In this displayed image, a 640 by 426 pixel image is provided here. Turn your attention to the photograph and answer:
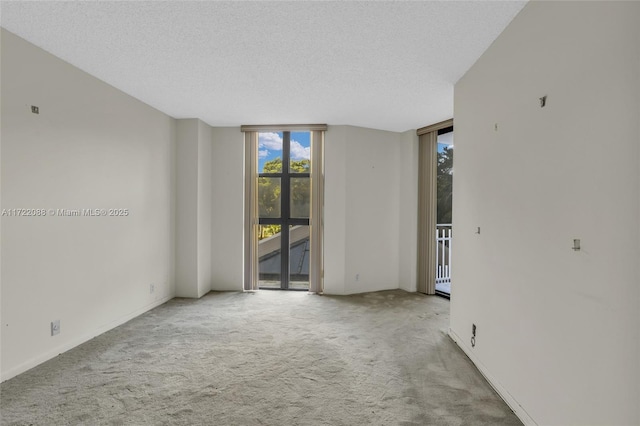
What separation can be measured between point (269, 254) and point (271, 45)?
3361mm

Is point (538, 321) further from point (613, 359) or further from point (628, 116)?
point (628, 116)

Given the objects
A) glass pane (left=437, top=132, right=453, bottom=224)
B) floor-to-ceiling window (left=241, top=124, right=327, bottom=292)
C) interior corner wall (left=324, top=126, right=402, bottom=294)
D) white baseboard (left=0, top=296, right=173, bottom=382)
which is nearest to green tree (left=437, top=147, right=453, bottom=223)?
glass pane (left=437, top=132, right=453, bottom=224)

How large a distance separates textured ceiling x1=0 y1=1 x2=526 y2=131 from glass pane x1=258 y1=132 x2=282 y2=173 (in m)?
1.26

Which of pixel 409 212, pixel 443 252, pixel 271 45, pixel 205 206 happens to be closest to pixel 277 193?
pixel 205 206

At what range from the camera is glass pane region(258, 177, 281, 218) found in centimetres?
503

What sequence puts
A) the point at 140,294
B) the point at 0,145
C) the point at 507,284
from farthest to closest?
1. the point at 140,294
2. the point at 0,145
3. the point at 507,284

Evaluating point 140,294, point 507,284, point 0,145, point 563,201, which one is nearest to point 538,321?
point 507,284

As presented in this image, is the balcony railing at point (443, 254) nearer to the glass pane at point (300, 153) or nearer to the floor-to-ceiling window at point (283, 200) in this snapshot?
the floor-to-ceiling window at point (283, 200)

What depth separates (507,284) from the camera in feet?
6.92

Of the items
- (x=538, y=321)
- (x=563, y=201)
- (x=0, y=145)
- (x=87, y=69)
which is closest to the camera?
(x=563, y=201)

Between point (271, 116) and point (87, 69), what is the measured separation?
6.76ft

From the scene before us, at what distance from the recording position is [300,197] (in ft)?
16.3

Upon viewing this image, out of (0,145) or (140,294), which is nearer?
(0,145)

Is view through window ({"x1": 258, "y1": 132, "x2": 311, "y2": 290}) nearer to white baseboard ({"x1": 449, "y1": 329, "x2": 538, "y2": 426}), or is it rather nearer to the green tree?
the green tree
